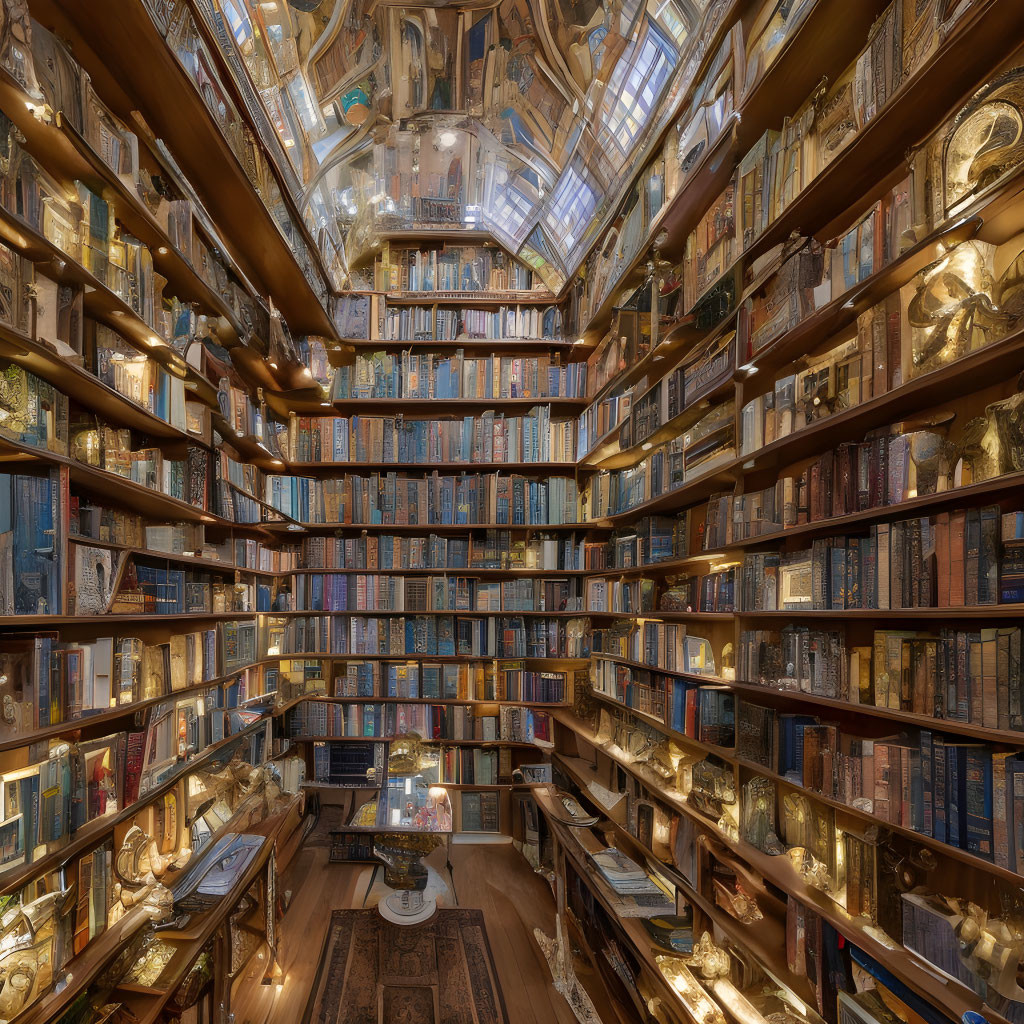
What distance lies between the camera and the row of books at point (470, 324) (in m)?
4.02

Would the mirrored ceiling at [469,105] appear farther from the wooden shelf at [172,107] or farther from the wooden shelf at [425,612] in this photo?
the wooden shelf at [425,612]

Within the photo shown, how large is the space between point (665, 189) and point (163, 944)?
3.16m

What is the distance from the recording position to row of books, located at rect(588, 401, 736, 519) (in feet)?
6.80

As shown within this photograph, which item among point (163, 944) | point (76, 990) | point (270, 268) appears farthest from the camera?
point (270, 268)

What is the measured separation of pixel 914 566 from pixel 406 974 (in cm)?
271

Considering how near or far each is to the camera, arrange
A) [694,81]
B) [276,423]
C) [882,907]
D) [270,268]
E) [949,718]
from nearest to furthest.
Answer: [949,718] → [882,907] → [694,81] → [270,268] → [276,423]

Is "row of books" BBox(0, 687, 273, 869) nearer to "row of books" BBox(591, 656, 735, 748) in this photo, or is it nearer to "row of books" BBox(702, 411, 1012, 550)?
"row of books" BBox(591, 656, 735, 748)

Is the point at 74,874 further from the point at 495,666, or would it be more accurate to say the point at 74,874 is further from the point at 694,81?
the point at 694,81

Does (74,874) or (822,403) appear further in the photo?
(74,874)

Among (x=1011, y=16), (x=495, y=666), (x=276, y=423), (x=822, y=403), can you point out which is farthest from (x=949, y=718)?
(x=276, y=423)

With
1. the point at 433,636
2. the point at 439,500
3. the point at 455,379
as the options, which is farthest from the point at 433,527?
the point at 455,379

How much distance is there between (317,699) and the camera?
3852 millimetres

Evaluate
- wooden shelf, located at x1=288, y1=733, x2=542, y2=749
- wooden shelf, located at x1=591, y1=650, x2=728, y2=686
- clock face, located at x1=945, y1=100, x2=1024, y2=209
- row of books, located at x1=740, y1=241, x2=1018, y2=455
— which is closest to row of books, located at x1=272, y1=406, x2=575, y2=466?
wooden shelf, located at x1=591, y1=650, x2=728, y2=686

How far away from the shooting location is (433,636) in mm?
3887
